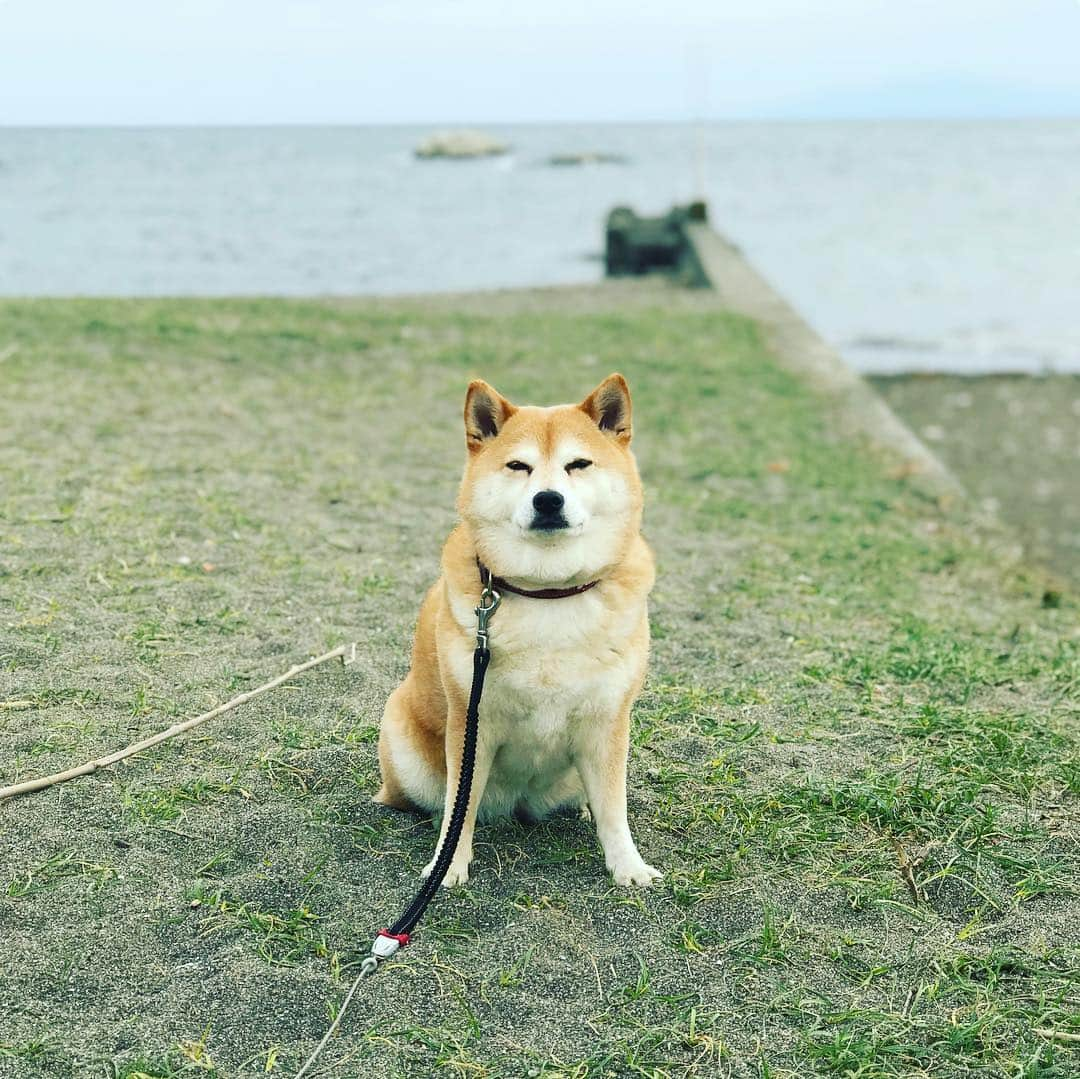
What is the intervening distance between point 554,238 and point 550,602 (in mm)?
26101

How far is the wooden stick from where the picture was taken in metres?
3.30

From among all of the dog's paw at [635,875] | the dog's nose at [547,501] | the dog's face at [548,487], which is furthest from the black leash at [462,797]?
the dog's paw at [635,875]

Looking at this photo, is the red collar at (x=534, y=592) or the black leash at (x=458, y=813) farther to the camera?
the red collar at (x=534, y=592)

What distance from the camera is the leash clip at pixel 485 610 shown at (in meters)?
2.83

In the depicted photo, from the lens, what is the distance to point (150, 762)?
3.54m

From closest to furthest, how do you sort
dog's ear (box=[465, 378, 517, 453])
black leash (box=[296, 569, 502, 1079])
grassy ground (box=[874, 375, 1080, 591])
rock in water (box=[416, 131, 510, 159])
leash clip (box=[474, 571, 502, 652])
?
black leash (box=[296, 569, 502, 1079]) < leash clip (box=[474, 571, 502, 652]) < dog's ear (box=[465, 378, 517, 453]) < grassy ground (box=[874, 375, 1080, 591]) < rock in water (box=[416, 131, 510, 159])

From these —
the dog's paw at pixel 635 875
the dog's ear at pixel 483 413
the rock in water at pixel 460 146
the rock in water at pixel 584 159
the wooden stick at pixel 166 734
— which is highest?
the rock in water at pixel 460 146

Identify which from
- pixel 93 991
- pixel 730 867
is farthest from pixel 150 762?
pixel 730 867

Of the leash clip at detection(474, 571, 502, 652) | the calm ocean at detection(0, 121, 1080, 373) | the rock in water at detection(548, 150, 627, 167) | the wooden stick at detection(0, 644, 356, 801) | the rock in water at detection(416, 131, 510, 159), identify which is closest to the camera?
the leash clip at detection(474, 571, 502, 652)

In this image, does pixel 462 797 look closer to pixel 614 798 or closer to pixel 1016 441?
pixel 614 798

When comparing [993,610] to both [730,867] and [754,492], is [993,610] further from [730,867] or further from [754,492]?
[730,867]

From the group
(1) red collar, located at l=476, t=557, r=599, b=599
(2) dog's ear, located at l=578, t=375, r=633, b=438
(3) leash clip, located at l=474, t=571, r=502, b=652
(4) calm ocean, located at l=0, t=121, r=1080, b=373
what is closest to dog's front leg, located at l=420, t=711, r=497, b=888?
(3) leash clip, located at l=474, t=571, r=502, b=652

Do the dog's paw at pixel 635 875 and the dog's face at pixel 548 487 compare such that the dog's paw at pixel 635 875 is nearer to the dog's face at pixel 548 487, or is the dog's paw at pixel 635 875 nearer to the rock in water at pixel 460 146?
the dog's face at pixel 548 487

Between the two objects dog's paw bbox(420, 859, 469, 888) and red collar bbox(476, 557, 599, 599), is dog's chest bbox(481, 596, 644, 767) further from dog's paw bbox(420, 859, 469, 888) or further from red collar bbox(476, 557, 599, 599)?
dog's paw bbox(420, 859, 469, 888)
